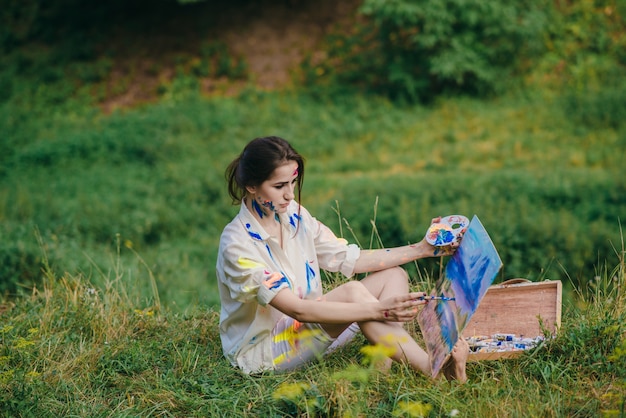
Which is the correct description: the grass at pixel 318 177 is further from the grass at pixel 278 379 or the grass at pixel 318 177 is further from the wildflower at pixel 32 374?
the wildflower at pixel 32 374

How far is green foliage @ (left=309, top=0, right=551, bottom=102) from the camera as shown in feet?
36.6

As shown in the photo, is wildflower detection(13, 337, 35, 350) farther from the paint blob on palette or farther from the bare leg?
the paint blob on palette

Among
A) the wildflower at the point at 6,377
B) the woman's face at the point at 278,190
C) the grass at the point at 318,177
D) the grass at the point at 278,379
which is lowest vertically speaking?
the grass at the point at 318,177

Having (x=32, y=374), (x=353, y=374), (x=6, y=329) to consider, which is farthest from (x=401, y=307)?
(x=6, y=329)

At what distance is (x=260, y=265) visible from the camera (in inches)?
124

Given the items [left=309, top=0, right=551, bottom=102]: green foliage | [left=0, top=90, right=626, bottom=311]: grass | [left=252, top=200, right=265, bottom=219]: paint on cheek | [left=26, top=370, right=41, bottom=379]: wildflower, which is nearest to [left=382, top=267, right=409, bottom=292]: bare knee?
[left=252, top=200, right=265, bottom=219]: paint on cheek

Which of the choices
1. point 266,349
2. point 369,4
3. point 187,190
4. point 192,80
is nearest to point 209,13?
point 192,80

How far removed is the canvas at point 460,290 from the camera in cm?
286

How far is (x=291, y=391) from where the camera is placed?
2.88 metres

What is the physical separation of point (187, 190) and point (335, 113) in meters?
3.15

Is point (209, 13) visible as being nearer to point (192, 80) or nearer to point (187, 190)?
point (192, 80)

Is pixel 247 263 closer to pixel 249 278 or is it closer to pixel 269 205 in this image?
pixel 249 278

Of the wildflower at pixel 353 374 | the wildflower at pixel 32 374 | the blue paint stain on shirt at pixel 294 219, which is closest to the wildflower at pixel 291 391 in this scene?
the wildflower at pixel 353 374

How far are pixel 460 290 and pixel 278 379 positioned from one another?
0.91 m
